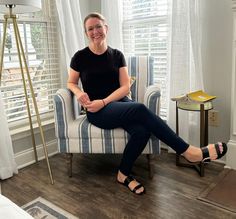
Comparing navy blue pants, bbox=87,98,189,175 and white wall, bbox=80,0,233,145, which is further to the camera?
white wall, bbox=80,0,233,145

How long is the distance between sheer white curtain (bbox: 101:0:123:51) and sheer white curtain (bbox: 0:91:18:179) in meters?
1.26

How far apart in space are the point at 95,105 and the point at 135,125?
0.33m

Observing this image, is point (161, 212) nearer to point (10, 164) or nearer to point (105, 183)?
point (105, 183)

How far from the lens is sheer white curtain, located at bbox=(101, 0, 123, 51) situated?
275 cm

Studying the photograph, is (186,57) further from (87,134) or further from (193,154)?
(87,134)

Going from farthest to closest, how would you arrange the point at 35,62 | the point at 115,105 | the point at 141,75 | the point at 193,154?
the point at 35,62 → the point at 141,75 → the point at 115,105 → the point at 193,154

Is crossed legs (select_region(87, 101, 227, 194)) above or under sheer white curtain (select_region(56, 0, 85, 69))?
under

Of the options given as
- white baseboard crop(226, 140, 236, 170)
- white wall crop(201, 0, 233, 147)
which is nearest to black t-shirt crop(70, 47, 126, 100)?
white wall crop(201, 0, 233, 147)

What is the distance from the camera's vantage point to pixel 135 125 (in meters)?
2.00

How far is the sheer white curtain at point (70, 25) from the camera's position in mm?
2588

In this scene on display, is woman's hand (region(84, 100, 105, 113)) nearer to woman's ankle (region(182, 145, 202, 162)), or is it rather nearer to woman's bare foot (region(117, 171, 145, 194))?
woman's bare foot (region(117, 171, 145, 194))

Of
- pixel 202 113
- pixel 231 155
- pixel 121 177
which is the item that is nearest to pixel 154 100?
pixel 202 113

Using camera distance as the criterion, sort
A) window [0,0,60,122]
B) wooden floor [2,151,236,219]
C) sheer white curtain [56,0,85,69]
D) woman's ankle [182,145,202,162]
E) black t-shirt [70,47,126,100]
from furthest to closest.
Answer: sheer white curtain [56,0,85,69], window [0,0,60,122], black t-shirt [70,47,126,100], woman's ankle [182,145,202,162], wooden floor [2,151,236,219]

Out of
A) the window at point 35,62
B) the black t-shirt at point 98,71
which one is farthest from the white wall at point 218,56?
the window at point 35,62
